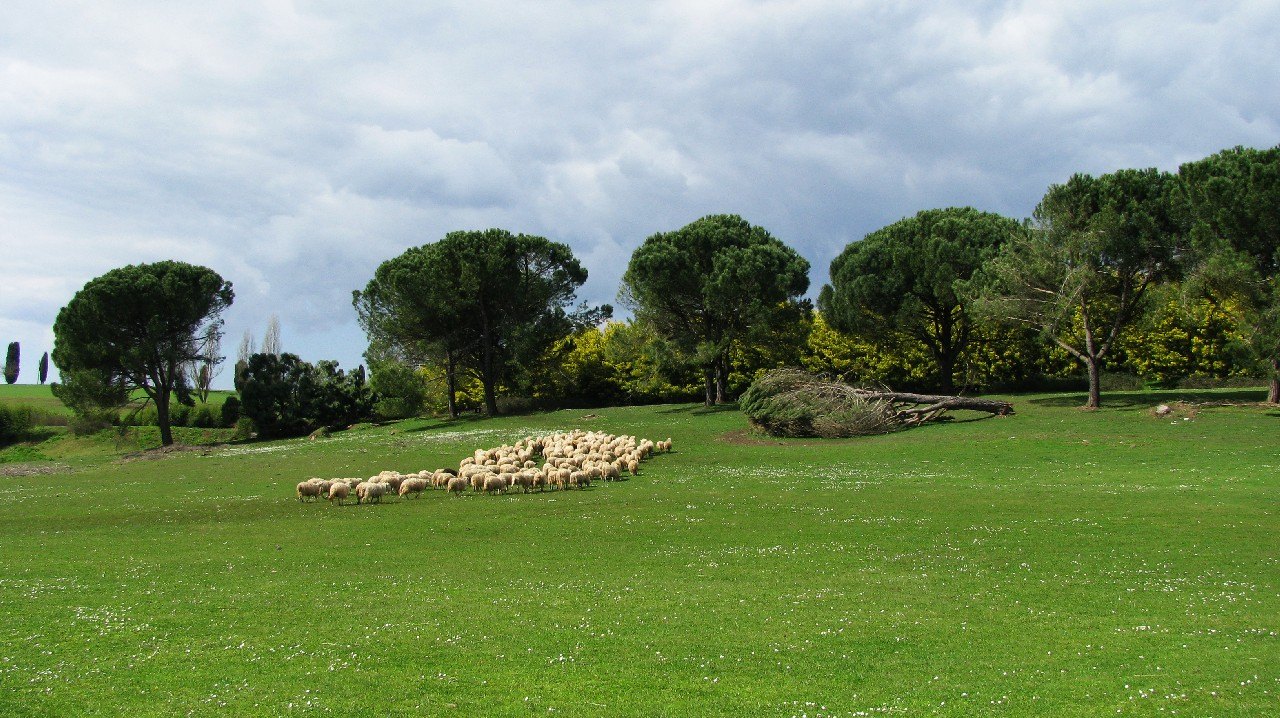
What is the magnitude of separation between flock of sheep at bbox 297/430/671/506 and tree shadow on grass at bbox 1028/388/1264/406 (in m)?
28.9

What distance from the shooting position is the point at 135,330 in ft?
213

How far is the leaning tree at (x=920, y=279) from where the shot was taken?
178 feet

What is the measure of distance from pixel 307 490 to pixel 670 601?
1814 centimetres

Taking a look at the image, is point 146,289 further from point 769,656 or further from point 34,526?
point 769,656

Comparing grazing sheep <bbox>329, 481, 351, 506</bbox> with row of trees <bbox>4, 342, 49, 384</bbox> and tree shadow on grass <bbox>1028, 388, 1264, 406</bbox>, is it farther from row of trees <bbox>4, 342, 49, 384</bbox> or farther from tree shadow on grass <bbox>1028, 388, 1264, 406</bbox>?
row of trees <bbox>4, 342, 49, 384</bbox>

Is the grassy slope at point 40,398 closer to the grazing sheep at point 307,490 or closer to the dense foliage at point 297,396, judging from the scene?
the dense foliage at point 297,396

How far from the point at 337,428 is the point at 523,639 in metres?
65.3

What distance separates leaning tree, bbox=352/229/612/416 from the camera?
67500mm

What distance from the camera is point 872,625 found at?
1106cm

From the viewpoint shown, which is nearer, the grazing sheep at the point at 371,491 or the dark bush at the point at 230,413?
the grazing sheep at the point at 371,491

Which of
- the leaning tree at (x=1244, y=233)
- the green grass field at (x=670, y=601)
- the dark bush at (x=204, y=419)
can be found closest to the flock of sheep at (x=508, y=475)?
the green grass field at (x=670, y=601)

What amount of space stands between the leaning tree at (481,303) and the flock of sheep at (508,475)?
31454mm

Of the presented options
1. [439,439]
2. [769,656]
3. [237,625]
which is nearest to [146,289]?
[439,439]

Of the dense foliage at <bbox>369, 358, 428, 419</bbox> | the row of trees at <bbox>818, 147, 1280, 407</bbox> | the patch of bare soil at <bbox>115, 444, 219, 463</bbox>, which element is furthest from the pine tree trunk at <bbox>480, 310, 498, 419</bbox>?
the row of trees at <bbox>818, 147, 1280, 407</bbox>
